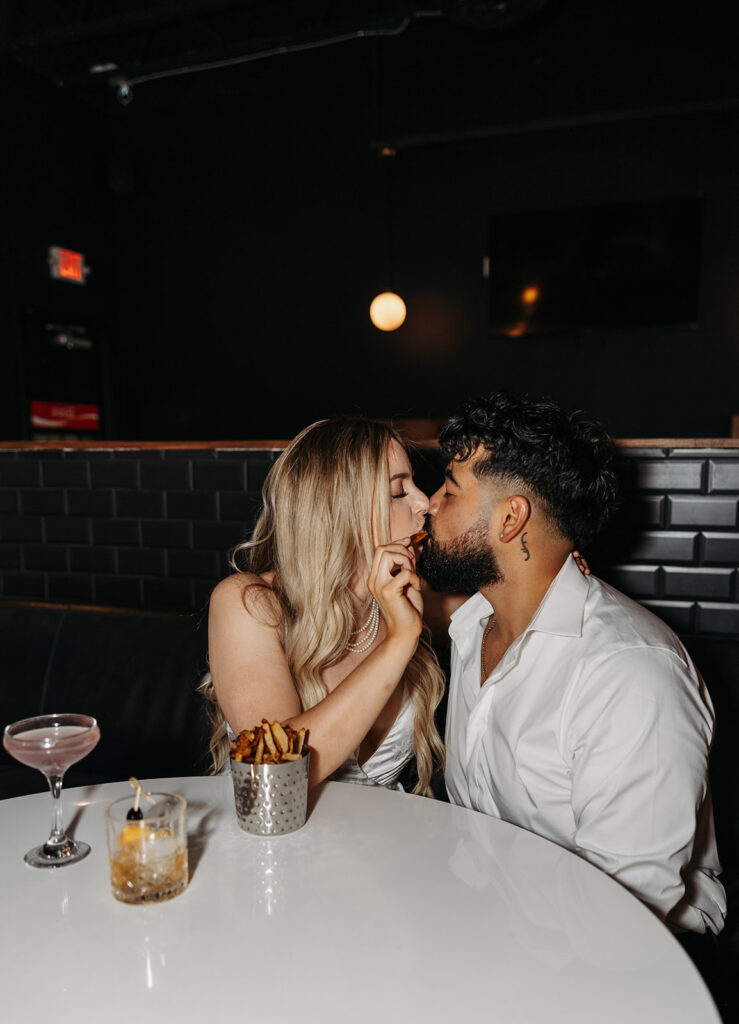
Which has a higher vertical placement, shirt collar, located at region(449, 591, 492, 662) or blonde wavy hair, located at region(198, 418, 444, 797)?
blonde wavy hair, located at region(198, 418, 444, 797)

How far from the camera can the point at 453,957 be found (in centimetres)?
90

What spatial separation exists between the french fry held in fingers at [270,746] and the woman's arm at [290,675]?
0.60ft

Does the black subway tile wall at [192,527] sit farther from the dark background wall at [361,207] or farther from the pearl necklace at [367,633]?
the dark background wall at [361,207]

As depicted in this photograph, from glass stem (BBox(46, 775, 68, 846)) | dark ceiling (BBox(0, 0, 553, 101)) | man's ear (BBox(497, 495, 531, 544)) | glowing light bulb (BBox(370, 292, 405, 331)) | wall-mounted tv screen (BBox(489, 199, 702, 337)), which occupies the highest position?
dark ceiling (BBox(0, 0, 553, 101))

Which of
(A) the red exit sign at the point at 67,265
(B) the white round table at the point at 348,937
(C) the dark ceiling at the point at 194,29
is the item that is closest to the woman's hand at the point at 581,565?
(B) the white round table at the point at 348,937

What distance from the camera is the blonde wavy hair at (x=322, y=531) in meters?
1.82

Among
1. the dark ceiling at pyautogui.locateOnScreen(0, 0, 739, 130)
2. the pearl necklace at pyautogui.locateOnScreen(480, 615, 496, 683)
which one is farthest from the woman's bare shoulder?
the dark ceiling at pyautogui.locateOnScreen(0, 0, 739, 130)

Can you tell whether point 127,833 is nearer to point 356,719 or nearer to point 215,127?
point 356,719

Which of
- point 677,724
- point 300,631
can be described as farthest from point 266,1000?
point 300,631

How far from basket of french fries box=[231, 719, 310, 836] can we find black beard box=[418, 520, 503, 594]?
22.2 inches

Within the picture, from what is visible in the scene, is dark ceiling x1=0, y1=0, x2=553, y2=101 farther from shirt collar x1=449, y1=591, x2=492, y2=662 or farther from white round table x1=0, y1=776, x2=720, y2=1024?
white round table x1=0, y1=776, x2=720, y2=1024

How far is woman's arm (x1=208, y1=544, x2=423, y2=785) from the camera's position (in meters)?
1.46

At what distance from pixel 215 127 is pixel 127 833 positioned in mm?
6702

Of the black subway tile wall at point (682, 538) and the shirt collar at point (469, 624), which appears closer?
the shirt collar at point (469, 624)
